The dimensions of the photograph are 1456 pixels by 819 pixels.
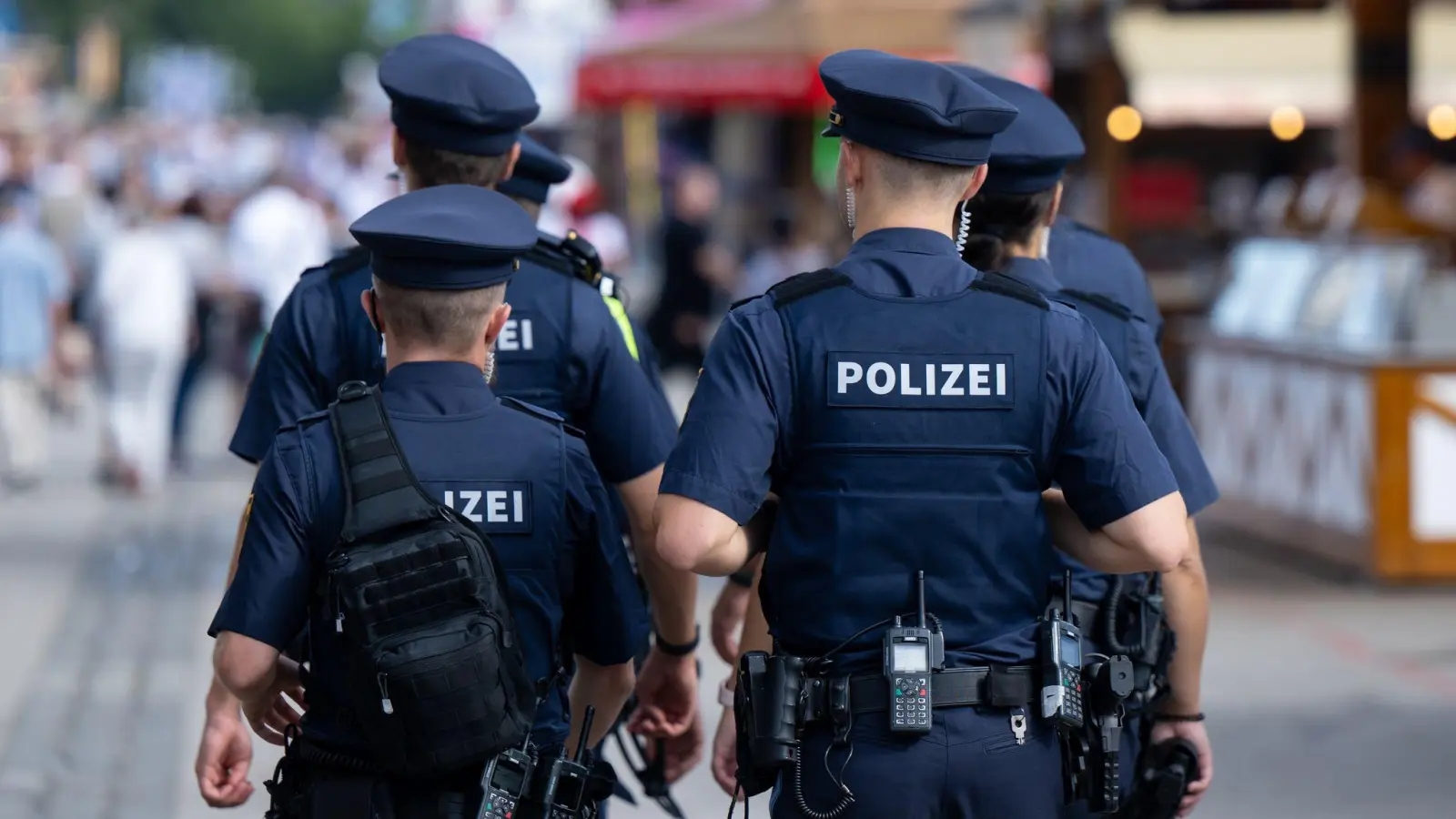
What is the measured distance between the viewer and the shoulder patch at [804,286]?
340 centimetres

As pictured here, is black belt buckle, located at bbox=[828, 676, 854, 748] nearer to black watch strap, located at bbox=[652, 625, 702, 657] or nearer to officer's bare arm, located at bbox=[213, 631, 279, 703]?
officer's bare arm, located at bbox=[213, 631, 279, 703]

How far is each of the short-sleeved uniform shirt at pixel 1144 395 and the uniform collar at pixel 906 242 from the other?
65 centimetres

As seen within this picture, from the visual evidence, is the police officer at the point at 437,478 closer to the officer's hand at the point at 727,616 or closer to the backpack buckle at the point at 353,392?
the backpack buckle at the point at 353,392

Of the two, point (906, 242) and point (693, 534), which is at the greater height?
point (906, 242)

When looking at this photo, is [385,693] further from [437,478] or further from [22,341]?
[22,341]

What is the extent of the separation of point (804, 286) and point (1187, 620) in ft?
3.99

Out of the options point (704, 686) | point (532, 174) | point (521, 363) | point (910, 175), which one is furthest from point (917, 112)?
point (704, 686)

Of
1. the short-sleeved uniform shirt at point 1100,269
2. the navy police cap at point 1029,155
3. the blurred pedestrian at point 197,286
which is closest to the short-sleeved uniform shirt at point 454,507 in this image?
the navy police cap at point 1029,155

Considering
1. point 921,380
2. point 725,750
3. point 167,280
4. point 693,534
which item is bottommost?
point 167,280

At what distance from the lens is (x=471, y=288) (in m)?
3.55

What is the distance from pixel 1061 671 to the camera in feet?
11.2

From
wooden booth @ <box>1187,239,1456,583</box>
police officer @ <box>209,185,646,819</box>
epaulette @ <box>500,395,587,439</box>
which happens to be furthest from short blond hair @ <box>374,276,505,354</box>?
wooden booth @ <box>1187,239,1456,583</box>

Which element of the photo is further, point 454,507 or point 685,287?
point 685,287

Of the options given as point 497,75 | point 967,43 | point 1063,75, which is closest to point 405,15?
point 1063,75
